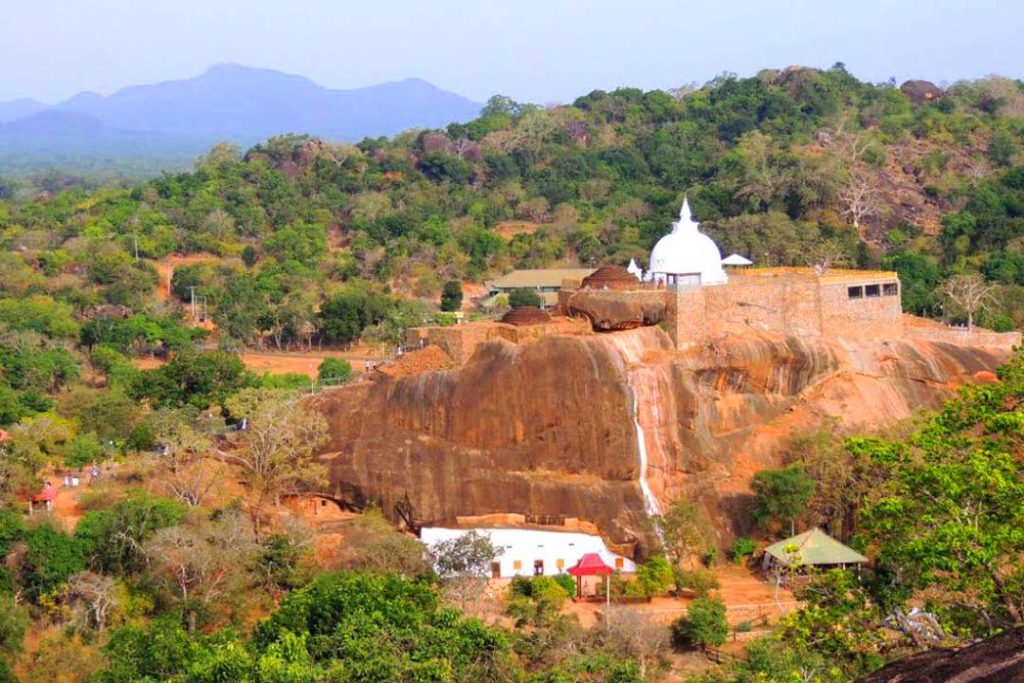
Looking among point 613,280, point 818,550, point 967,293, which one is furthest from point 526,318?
point 967,293

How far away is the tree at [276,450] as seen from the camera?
30.3m

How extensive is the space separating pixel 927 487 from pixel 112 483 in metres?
21.5

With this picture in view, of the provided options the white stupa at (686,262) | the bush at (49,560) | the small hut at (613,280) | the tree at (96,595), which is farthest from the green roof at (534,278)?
the tree at (96,595)

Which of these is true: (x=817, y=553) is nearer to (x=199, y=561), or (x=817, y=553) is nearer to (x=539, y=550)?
(x=539, y=550)

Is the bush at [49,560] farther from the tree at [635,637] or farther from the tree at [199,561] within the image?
the tree at [635,637]

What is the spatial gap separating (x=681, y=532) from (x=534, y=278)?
97.4 feet

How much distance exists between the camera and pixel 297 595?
2306cm

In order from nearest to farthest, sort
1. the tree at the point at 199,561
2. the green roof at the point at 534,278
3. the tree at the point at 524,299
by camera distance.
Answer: the tree at the point at 199,561, the tree at the point at 524,299, the green roof at the point at 534,278

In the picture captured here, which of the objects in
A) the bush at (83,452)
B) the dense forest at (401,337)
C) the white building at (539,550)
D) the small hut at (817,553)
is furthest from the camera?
the bush at (83,452)

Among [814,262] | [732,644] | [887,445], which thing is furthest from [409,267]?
[887,445]

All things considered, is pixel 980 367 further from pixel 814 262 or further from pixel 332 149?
pixel 332 149

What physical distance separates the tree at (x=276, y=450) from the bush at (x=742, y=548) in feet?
32.4

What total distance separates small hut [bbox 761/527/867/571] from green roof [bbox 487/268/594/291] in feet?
87.3

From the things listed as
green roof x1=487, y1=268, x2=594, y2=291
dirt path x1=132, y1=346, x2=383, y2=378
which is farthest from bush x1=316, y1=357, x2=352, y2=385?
green roof x1=487, y1=268, x2=594, y2=291
